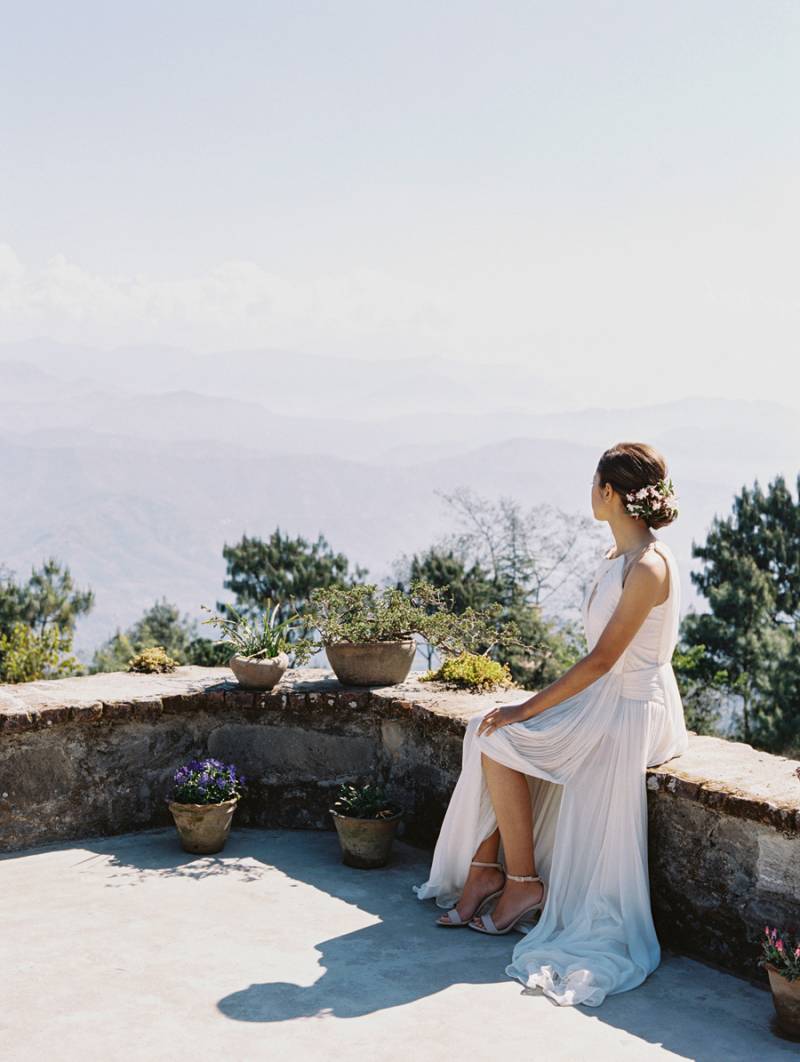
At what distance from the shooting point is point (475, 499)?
120 feet

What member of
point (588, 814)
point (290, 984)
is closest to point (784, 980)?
point (588, 814)

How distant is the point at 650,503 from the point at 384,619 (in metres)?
1.70

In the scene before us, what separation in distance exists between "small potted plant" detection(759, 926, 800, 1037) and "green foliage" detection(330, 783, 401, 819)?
6.19 ft

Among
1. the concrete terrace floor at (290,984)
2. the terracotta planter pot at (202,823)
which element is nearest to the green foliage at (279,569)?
the terracotta planter pot at (202,823)

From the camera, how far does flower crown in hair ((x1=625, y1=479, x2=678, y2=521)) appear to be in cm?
383

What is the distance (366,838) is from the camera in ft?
15.0

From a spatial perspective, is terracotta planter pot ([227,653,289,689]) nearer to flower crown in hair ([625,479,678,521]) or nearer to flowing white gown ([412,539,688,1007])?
flowing white gown ([412,539,688,1007])

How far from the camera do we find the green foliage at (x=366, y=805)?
4.61m

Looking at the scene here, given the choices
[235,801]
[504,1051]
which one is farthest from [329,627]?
[504,1051]

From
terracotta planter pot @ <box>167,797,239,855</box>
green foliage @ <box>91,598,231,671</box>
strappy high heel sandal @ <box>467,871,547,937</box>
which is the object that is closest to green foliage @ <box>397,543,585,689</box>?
green foliage @ <box>91,598,231,671</box>

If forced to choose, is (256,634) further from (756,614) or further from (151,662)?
(756,614)

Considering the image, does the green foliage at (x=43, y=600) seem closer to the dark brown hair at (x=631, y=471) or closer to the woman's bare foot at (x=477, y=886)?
the woman's bare foot at (x=477, y=886)

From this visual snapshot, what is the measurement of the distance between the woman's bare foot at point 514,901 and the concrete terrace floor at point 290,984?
0.34ft

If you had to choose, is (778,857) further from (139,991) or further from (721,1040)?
(139,991)
